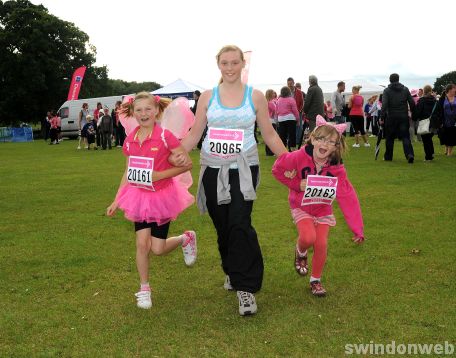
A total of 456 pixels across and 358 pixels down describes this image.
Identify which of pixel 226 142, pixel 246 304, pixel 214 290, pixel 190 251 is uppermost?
pixel 226 142

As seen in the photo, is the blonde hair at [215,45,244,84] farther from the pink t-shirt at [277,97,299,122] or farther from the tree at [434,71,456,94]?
the tree at [434,71,456,94]

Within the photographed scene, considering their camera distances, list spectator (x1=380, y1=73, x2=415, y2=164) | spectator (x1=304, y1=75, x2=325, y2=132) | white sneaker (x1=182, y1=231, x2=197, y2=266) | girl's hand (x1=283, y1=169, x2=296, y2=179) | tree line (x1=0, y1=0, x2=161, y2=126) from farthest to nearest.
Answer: tree line (x1=0, y1=0, x2=161, y2=126)
spectator (x1=304, y1=75, x2=325, y2=132)
spectator (x1=380, y1=73, x2=415, y2=164)
white sneaker (x1=182, y1=231, x2=197, y2=266)
girl's hand (x1=283, y1=169, x2=296, y2=179)

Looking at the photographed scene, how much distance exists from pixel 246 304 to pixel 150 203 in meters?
1.15

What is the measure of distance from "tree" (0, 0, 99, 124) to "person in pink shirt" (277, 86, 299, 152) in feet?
117

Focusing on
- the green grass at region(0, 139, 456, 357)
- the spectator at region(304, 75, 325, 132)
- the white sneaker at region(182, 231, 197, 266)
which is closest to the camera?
the green grass at region(0, 139, 456, 357)

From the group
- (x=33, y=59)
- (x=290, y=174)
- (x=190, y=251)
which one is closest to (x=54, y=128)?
(x=33, y=59)

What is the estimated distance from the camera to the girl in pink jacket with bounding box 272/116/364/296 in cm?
448

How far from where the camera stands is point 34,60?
46.2 m

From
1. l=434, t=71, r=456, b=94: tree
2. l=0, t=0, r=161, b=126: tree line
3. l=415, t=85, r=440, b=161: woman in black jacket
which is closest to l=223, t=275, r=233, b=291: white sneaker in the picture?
l=415, t=85, r=440, b=161: woman in black jacket

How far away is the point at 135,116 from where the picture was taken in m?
4.65

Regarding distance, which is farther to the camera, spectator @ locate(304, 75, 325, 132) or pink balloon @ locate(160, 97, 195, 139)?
spectator @ locate(304, 75, 325, 132)

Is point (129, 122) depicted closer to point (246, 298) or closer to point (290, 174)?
point (290, 174)

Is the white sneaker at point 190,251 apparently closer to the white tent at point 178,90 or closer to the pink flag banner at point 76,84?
the white tent at point 178,90

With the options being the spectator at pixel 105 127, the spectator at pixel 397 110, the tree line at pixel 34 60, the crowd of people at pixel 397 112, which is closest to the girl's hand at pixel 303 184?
the crowd of people at pixel 397 112
